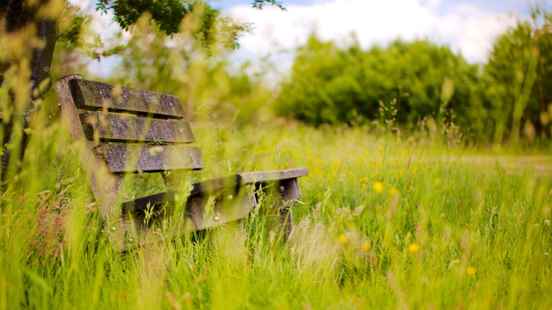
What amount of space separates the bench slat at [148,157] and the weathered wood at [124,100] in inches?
9.1

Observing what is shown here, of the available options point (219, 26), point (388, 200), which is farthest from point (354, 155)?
point (219, 26)

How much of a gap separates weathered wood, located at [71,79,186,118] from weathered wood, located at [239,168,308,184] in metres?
0.55

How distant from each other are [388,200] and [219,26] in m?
1.90

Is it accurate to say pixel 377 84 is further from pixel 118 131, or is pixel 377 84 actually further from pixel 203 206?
pixel 203 206

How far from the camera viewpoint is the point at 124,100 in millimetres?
3256

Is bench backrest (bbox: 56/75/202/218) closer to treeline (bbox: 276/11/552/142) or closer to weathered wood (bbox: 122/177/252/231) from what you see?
weathered wood (bbox: 122/177/252/231)

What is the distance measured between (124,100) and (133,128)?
190mm

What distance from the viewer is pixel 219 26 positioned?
432cm

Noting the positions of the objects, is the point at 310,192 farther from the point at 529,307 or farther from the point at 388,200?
the point at 529,307

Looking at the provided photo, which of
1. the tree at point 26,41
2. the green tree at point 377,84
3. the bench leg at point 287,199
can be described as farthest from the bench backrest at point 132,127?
the green tree at point 377,84

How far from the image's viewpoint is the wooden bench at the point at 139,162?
2422mm

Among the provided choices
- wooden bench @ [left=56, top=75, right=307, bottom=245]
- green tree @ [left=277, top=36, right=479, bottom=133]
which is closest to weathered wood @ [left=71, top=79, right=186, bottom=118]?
wooden bench @ [left=56, top=75, right=307, bottom=245]

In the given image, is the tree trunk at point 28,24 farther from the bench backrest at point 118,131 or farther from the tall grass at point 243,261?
the bench backrest at point 118,131

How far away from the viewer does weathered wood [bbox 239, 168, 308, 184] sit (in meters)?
2.40
